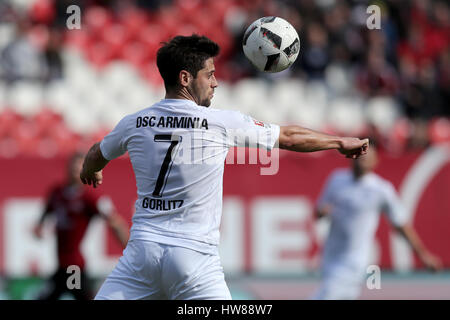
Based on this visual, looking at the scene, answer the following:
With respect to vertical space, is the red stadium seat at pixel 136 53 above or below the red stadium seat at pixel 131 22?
below

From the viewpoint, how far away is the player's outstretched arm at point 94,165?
4.88 m

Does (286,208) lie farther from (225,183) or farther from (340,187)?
(340,187)

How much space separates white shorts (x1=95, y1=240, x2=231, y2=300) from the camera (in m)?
4.43

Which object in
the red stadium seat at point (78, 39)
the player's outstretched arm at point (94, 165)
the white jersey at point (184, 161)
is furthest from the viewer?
the red stadium seat at point (78, 39)

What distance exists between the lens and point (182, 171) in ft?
15.0

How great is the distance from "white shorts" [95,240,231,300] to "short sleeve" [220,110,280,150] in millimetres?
755

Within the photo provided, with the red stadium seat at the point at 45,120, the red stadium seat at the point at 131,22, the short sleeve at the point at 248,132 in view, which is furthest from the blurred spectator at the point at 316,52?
the short sleeve at the point at 248,132

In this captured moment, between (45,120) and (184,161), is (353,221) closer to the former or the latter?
(184,161)

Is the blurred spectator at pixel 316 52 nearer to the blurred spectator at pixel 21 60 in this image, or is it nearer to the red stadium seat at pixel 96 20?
the red stadium seat at pixel 96 20

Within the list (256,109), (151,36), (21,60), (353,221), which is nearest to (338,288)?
(353,221)

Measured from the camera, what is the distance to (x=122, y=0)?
1648 centimetres

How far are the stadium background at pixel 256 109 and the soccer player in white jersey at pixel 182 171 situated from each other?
18.8 ft
